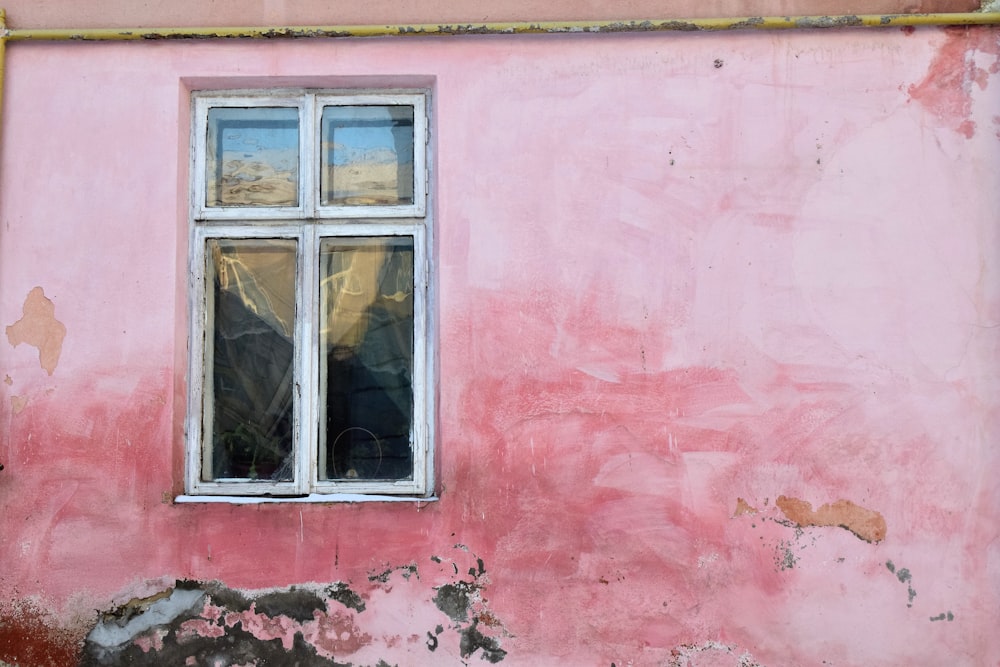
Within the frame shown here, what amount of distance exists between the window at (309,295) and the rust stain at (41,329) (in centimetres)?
46

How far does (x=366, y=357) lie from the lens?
3.14m

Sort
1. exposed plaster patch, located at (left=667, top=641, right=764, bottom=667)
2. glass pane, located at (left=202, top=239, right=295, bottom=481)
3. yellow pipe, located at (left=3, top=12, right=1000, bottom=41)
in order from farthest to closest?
glass pane, located at (left=202, top=239, right=295, bottom=481), yellow pipe, located at (left=3, top=12, right=1000, bottom=41), exposed plaster patch, located at (left=667, top=641, right=764, bottom=667)

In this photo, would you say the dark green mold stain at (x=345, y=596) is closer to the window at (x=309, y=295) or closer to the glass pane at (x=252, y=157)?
the window at (x=309, y=295)

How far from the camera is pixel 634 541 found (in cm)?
293

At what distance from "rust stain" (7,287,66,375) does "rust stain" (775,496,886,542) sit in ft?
8.50

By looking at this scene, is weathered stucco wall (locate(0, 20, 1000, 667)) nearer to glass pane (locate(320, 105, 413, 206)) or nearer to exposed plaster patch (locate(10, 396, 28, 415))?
exposed plaster patch (locate(10, 396, 28, 415))

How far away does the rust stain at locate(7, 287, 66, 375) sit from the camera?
9.92ft

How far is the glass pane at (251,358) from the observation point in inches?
123

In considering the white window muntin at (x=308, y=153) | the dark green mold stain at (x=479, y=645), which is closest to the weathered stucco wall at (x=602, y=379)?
the dark green mold stain at (x=479, y=645)

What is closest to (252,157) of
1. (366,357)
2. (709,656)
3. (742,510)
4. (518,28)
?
(366,357)

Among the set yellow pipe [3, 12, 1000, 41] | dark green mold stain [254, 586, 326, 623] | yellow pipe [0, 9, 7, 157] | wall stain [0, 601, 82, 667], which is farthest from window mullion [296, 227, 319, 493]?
yellow pipe [0, 9, 7, 157]

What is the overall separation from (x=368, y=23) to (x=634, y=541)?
2.08 m

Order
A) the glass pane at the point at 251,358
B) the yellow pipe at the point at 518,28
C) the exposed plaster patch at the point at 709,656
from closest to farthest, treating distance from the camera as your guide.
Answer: the exposed plaster patch at the point at 709,656 < the yellow pipe at the point at 518,28 < the glass pane at the point at 251,358

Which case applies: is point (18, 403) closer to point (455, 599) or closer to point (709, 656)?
point (455, 599)
